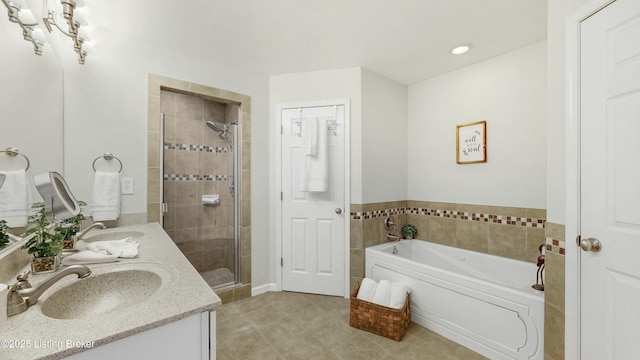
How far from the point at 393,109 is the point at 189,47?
83.2 inches

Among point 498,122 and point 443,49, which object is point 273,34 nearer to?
point 443,49

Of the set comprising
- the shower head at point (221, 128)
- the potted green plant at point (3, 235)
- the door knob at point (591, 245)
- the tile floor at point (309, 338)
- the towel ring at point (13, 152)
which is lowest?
the tile floor at point (309, 338)

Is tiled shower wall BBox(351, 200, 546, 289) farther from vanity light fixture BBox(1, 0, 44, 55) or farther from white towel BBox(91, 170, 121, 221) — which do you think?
vanity light fixture BBox(1, 0, 44, 55)

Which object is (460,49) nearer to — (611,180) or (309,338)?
(611,180)

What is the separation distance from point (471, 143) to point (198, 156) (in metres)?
3.09

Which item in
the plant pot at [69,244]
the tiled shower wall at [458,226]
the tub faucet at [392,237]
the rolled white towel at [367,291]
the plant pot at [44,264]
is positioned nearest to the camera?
the plant pot at [44,264]

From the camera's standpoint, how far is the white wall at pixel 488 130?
2176mm

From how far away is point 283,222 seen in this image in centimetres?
279

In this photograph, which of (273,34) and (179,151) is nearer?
(273,34)

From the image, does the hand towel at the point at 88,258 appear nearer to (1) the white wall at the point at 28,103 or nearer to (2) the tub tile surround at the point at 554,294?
(1) the white wall at the point at 28,103

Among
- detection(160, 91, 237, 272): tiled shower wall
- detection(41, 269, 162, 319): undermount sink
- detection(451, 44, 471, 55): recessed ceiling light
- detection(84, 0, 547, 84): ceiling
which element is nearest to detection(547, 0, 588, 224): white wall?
detection(84, 0, 547, 84): ceiling

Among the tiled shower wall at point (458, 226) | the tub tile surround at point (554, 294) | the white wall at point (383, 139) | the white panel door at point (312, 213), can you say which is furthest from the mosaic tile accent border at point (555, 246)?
the white panel door at point (312, 213)

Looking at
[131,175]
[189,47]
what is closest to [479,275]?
[131,175]

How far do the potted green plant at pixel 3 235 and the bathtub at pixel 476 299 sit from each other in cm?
234
